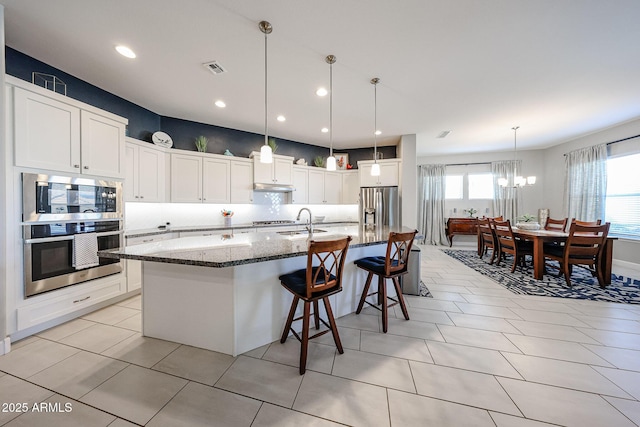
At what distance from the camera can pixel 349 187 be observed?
19.7 ft

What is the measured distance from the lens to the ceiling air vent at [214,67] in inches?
103

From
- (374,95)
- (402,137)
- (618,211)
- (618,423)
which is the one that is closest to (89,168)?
(374,95)

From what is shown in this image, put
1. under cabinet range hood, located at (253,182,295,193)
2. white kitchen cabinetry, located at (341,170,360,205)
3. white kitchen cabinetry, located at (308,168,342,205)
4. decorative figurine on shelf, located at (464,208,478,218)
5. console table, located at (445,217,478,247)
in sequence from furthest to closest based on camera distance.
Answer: decorative figurine on shelf, located at (464,208,478,218), console table, located at (445,217,478,247), white kitchen cabinetry, located at (341,170,360,205), white kitchen cabinetry, located at (308,168,342,205), under cabinet range hood, located at (253,182,295,193)

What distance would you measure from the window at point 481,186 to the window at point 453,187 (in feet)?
0.97

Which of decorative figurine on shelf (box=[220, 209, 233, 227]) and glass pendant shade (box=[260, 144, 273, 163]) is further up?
glass pendant shade (box=[260, 144, 273, 163])

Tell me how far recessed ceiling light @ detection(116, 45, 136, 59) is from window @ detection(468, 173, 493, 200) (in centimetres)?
842

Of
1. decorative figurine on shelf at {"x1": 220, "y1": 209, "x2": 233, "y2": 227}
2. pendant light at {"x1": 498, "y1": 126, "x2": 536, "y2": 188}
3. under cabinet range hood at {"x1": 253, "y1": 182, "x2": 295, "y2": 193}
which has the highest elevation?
pendant light at {"x1": 498, "y1": 126, "x2": 536, "y2": 188}

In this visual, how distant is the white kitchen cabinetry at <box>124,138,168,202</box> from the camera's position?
10.8 ft

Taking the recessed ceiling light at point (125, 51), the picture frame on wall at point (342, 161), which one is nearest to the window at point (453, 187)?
the picture frame on wall at point (342, 161)

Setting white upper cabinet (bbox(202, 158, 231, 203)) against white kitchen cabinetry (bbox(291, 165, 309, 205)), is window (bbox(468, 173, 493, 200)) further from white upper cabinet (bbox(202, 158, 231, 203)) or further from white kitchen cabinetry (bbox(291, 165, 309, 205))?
white upper cabinet (bbox(202, 158, 231, 203))

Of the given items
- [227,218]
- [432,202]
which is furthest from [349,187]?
[432,202]

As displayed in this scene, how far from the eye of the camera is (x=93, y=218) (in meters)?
2.62

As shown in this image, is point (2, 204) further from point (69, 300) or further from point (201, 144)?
point (201, 144)

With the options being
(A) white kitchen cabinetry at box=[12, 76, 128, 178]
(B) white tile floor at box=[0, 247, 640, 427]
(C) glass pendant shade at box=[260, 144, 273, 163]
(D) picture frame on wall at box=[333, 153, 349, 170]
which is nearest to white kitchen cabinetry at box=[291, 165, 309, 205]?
(D) picture frame on wall at box=[333, 153, 349, 170]
